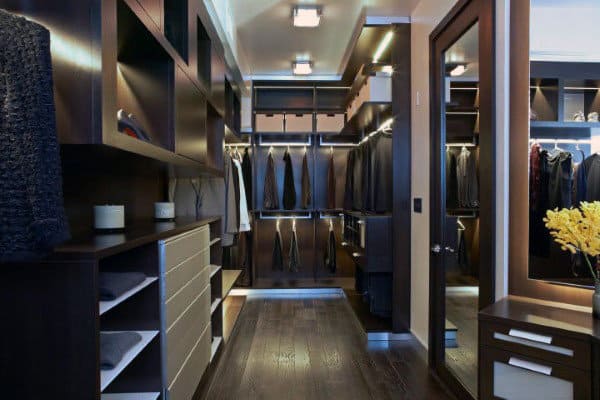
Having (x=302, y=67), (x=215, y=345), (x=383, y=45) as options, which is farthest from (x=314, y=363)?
(x=302, y=67)

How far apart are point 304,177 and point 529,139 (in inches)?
127

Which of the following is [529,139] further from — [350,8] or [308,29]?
[308,29]

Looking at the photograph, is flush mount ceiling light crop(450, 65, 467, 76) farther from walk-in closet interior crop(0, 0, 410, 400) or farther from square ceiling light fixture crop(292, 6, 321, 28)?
square ceiling light fixture crop(292, 6, 321, 28)

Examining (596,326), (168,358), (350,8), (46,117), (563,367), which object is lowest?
(168,358)

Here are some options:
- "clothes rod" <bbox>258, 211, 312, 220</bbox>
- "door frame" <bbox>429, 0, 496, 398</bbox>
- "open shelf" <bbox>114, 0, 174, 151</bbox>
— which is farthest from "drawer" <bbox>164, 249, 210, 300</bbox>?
"clothes rod" <bbox>258, 211, 312, 220</bbox>

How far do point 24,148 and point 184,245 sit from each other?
3.48ft

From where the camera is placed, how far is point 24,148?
77 centimetres

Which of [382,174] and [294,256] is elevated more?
[382,174]

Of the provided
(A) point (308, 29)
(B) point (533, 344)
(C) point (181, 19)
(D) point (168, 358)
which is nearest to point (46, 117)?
(D) point (168, 358)

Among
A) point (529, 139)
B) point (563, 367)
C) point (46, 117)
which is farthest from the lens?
point (529, 139)

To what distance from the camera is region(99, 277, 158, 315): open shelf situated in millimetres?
→ 1118

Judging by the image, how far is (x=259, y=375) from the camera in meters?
2.43

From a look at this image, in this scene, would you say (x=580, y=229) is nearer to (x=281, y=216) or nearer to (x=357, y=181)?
(x=357, y=181)

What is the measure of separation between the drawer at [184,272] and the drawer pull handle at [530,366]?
1.38 m
